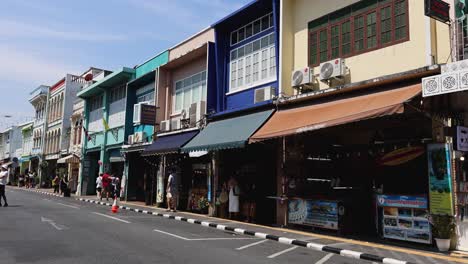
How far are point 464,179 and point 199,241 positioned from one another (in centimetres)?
646

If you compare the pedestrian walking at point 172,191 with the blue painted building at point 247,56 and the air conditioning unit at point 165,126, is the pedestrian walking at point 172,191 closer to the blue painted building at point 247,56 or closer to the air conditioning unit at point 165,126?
the blue painted building at point 247,56

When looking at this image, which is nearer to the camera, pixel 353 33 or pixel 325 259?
pixel 325 259

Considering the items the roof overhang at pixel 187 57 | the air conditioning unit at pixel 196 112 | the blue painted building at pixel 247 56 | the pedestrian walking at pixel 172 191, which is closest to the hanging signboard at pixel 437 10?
the blue painted building at pixel 247 56

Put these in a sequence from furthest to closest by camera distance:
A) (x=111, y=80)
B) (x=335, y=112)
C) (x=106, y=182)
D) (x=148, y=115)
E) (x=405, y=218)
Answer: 1. (x=111, y=80)
2. (x=106, y=182)
3. (x=148, y=115)
4. (x=335, y=112)
5. (x=405, y=218)

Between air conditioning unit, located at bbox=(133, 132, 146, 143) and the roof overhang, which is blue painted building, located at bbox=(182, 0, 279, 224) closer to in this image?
the roof overhang

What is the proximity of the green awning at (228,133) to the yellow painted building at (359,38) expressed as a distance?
153 centimetres

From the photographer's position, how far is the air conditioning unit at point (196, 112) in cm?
1909

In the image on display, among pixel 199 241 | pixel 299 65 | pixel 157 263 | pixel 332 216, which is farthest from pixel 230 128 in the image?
pixel 157 263

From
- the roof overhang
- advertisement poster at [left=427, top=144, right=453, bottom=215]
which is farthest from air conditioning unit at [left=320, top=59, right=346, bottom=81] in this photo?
the roof overhang

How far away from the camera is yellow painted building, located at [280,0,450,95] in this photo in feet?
35.8

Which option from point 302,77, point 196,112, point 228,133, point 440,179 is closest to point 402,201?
point 440,179

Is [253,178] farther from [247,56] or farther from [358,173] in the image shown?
[247,56]

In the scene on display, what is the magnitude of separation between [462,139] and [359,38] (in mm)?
4683

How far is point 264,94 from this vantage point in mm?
15578
